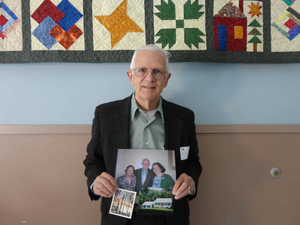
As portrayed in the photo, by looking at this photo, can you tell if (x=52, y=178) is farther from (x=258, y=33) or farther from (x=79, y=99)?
(x=258, y=33)

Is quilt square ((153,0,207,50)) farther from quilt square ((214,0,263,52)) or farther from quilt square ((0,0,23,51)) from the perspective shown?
quilt square ((0,0,23,51))

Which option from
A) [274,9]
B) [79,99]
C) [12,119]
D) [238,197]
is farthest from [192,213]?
[274,9]

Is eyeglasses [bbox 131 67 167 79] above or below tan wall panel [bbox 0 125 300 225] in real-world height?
above

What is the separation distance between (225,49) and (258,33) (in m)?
0.24

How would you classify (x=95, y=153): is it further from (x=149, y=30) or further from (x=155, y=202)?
(x=149, y=30)

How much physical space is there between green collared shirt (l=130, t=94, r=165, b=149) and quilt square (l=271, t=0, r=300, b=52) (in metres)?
0.91

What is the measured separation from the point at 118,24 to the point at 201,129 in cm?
84

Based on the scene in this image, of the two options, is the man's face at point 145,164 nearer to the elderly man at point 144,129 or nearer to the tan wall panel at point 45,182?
the elderly man at point 144,129

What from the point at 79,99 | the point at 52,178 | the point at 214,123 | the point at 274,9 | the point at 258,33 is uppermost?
the point at 274,9

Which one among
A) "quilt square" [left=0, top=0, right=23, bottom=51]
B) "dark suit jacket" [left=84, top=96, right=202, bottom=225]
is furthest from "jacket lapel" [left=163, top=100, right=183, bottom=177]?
"quilt square" [left=0, top=0, right=23, bottom=51]

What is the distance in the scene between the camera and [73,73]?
4.61 feet

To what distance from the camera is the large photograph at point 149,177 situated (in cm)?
91

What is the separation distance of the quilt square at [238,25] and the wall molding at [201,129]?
50 centimetres

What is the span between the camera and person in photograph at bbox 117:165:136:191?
934mm
